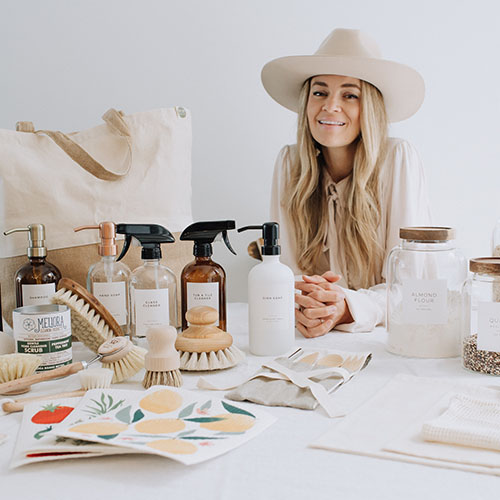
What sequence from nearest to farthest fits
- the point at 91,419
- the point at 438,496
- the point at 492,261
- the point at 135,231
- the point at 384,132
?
1. the point at 438,496
2. the point at 91,419
3. the point at 492,261
4. the point at 135,231
5. the point at 384,132

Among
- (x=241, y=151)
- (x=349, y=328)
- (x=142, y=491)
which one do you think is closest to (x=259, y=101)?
(x=241, y=151)

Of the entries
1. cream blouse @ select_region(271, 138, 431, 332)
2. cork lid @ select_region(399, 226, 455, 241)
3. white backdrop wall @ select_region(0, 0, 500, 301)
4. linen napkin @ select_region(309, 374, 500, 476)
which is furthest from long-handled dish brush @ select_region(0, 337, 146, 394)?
white backdrop wall @ select_region(0, 0, 500, 301)

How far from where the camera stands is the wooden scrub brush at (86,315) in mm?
892

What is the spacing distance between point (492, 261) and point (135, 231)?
1.82 feet

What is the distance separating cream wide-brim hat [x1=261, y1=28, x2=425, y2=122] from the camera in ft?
4.66

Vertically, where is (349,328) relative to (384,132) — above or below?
below

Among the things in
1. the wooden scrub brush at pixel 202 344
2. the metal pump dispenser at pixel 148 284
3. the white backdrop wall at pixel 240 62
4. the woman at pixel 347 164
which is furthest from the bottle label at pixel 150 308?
the white backdrop wall at pixel 240 62

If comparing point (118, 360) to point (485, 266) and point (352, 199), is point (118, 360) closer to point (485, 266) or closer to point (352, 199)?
point (485, 266)

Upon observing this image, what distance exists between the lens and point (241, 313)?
1.28m

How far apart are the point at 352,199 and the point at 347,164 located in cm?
15

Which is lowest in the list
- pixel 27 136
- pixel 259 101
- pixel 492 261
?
pixel 492 261

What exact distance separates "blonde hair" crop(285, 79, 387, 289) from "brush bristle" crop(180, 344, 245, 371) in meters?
0.73

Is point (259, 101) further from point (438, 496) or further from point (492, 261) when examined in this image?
point (438, 496)

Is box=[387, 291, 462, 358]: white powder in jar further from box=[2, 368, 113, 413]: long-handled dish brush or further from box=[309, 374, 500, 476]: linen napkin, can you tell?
box=[2, 368, 113, 413]: long-handled dish brush
